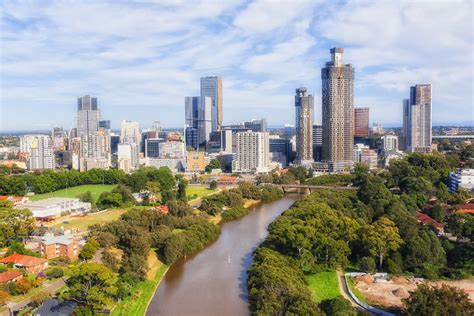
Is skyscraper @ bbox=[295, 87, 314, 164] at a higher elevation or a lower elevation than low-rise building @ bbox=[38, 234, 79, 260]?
higher

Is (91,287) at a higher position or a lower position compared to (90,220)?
higher

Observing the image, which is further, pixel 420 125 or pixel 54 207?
pixel 420 125

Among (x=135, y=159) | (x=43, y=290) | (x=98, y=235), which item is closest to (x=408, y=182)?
(x=98, y=235)

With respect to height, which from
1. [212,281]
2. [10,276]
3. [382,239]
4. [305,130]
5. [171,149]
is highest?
[305,130]

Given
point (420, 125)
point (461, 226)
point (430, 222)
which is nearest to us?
point (461, 226)

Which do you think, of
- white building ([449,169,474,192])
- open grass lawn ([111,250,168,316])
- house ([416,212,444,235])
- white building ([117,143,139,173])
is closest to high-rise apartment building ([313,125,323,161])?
white building ([117,143,139,173])

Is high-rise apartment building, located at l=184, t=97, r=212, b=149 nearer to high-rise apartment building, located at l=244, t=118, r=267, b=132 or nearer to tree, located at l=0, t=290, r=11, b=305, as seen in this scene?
high-rise apartment building, located at l=244, t=118, r=267, b=132

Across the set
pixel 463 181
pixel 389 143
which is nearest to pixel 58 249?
pixel 463 181

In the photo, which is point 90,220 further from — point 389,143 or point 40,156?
point 389,143
